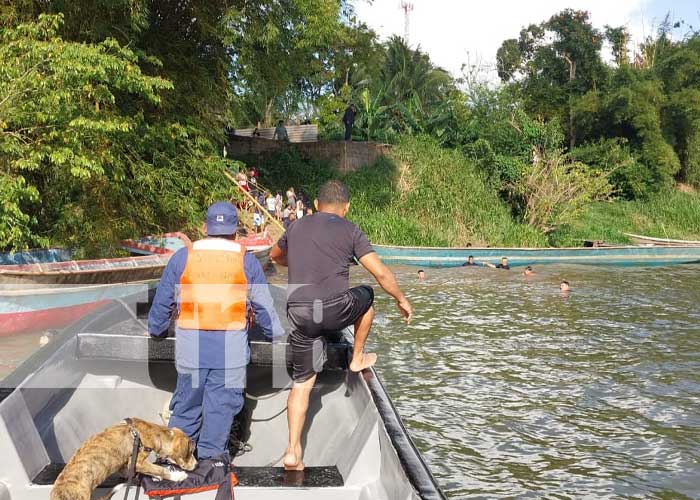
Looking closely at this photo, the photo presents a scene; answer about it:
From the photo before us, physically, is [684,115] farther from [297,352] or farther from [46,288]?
[297,352]

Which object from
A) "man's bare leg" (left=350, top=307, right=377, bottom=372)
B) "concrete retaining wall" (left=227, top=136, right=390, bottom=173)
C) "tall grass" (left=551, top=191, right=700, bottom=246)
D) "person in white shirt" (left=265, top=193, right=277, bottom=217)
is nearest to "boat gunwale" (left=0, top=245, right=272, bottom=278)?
"man's bare leg" (left=350, top=307, right=377, bottom=372)

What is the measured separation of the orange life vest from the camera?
3.66 meters

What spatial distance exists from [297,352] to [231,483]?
0.82m

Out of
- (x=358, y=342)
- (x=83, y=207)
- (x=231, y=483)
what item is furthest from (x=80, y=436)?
(x=83, y=207)

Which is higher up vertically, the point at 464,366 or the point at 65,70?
the point at 65,70

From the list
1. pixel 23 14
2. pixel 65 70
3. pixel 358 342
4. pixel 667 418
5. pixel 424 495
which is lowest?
pixel 667 418

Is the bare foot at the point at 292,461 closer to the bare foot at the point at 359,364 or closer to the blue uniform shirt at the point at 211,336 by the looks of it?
the blue uniform shirt at the point at 211,336

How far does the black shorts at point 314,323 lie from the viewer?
12.9 feet

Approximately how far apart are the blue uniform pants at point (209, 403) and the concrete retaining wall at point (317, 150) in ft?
82.1

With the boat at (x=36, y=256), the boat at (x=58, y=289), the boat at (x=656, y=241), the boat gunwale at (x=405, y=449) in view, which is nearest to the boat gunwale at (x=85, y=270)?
the boat at (x=58, y=289)

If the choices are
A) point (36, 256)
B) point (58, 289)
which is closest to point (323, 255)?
point (58, 289)

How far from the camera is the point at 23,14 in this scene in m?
13.7

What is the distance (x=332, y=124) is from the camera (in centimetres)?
3331

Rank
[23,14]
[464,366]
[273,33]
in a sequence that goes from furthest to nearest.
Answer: [273,33], [23,14], [464,366]
